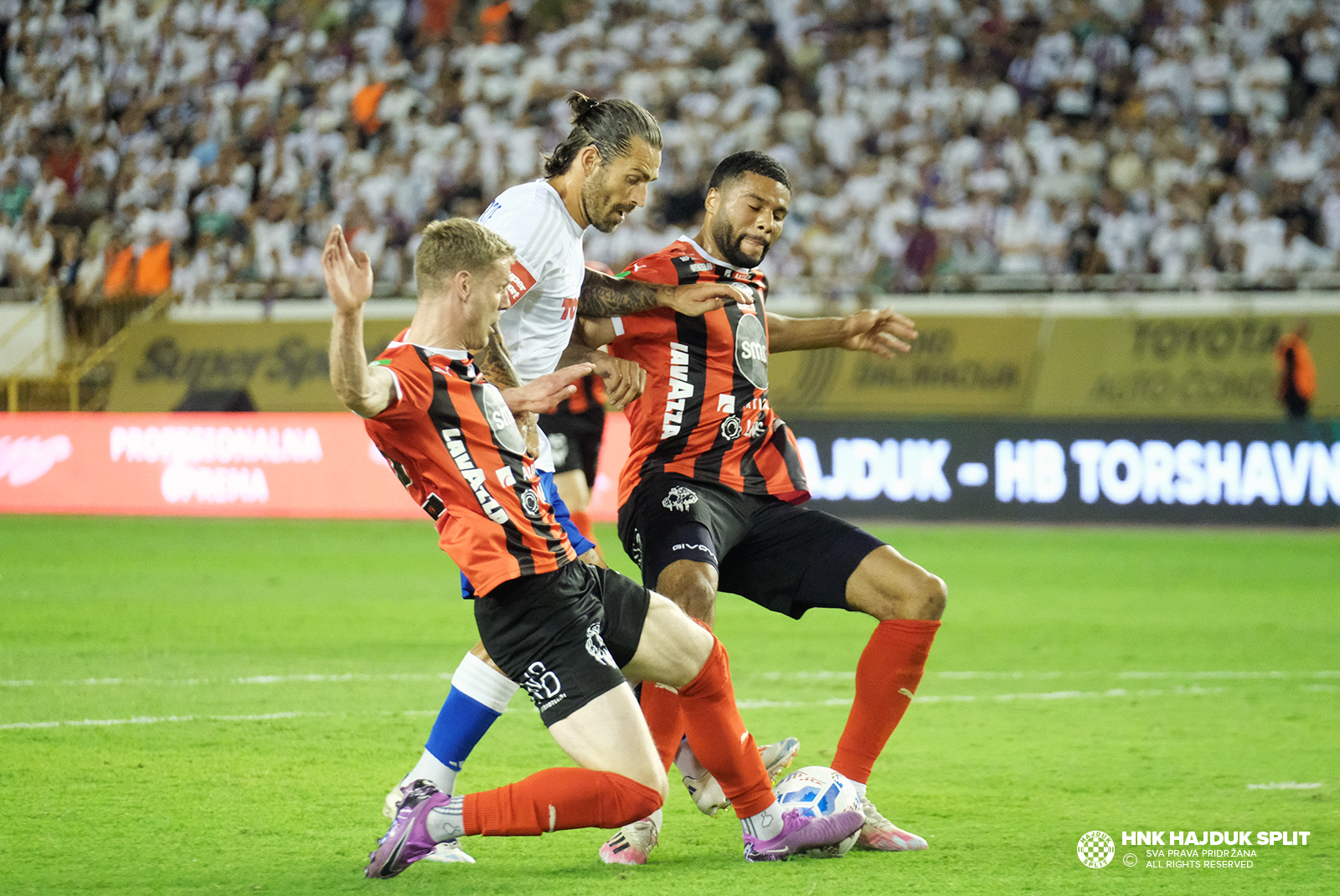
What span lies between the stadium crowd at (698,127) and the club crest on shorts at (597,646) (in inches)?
521

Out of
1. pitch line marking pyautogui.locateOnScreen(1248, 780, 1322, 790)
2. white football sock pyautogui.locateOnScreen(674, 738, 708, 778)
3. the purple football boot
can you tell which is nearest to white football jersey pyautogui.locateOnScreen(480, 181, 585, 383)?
white football sock pyautogui.locateOnScreen(674, 738, 708, 778)

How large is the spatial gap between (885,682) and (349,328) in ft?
6.89

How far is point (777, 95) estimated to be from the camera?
2023 centimetres

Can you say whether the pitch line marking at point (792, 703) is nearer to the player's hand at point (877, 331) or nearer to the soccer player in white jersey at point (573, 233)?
the soccer player in white jersey at point (573, 233)

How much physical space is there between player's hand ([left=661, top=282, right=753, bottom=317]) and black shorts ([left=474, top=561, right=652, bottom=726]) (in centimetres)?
114

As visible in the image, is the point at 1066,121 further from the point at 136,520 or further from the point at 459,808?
the point at 459,808

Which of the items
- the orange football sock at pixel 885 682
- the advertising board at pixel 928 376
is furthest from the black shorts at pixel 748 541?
the advertising board at pixel 928 376

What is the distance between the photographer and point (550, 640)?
4.05m

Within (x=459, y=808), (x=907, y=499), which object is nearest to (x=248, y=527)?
(x=907, y=499)

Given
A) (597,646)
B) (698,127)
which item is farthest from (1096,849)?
(698,127)

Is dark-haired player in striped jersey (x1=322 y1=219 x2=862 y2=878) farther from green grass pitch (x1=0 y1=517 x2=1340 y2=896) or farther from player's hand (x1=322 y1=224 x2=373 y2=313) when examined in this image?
green grass pitch (x1=0 y1=517 x2=1340 y2=896)

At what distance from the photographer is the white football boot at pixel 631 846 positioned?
4375 mm

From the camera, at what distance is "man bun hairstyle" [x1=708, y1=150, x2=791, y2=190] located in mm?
5285

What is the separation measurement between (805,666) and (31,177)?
17.5 metres
